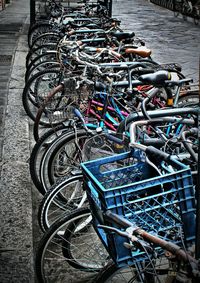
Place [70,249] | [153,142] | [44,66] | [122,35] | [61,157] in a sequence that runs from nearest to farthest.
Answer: [153,142]
[70,249]
[61,157]
[122,35]
[44,66]

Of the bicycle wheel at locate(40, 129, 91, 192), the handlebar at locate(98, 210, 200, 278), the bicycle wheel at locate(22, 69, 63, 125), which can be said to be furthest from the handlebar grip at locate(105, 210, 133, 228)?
the bicycle wheel at locate(22, 69, 63, 125)

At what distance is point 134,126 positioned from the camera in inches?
133

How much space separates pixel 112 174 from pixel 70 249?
1.04m

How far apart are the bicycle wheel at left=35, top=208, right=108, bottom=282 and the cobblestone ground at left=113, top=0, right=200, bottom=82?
574 cm

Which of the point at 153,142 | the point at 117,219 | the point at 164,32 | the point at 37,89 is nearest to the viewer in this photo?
the point at 117,219

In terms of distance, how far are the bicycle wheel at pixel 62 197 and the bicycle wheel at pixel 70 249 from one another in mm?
244

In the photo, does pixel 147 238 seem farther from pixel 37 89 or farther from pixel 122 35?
pixel 122 35

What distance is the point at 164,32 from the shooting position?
16.8 meters

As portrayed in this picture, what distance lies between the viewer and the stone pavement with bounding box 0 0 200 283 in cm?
396

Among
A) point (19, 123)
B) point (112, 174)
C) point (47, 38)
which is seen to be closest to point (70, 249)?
point (112, 174)

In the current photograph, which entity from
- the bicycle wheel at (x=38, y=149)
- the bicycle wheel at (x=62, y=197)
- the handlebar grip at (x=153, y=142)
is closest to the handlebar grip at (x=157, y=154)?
the handlebar grip at (x=153, y=142)

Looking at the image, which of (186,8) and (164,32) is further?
(186,8)

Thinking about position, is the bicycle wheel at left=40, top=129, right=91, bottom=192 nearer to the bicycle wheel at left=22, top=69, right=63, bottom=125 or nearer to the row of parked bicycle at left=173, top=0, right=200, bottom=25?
the bicycle wheel at left=22, top=69, right=63, bottom=125

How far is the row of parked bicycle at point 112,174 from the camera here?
2496 millimetres
